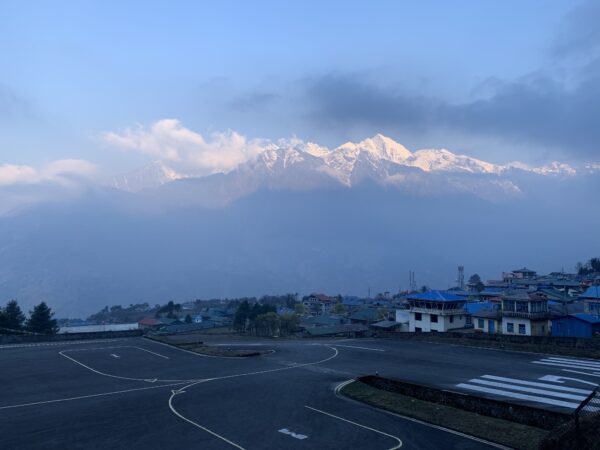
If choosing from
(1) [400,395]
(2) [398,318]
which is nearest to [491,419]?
(1) [400,395]

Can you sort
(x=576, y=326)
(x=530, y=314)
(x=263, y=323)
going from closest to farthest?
(x=576, y=326) → (x=530, y=314) → (x=263, y=323)

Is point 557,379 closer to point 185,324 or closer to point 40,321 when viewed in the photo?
point 40,321

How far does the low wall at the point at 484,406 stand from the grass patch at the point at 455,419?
1.01ft

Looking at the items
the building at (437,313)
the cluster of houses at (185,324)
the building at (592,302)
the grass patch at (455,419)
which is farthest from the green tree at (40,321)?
the building at (592,302)

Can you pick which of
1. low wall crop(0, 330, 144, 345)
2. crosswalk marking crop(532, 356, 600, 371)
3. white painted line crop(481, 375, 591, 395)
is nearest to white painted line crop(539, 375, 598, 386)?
white painted line crop(481, 375, 591, 395)

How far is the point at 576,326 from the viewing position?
169 feet

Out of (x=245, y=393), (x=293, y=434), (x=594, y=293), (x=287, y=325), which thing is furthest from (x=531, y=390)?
(x=287, y=325)

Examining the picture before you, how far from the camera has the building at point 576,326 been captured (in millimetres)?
50094

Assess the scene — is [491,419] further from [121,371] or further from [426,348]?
[121,371]

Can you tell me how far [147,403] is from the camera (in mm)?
24906

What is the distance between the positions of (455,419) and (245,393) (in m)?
12.6

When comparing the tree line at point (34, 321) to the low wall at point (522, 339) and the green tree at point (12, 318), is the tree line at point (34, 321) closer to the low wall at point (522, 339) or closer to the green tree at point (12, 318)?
the green tree at point (12, 318)

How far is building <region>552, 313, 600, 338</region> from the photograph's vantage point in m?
50.1

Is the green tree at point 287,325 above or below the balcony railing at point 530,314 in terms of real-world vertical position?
below
